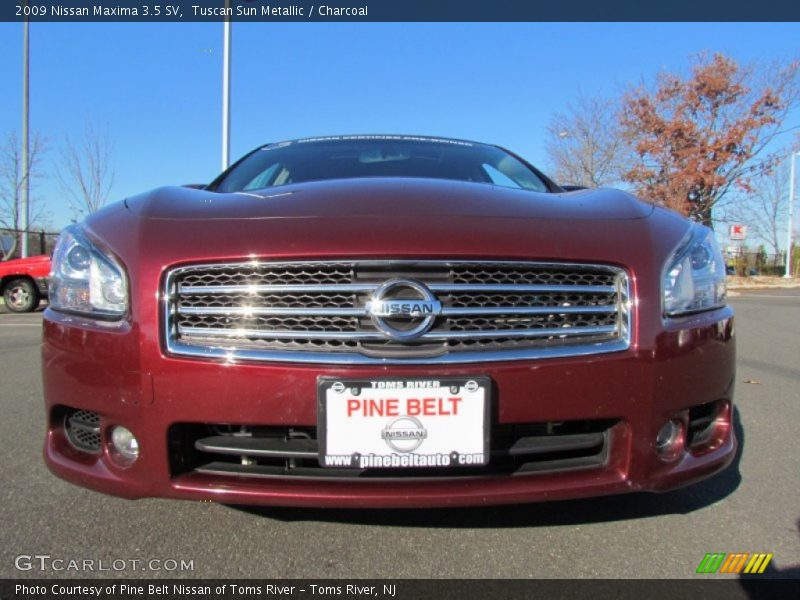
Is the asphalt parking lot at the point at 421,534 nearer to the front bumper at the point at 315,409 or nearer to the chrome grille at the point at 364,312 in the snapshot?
the front bumper at the point at 315,409

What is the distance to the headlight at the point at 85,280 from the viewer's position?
5.93 ft

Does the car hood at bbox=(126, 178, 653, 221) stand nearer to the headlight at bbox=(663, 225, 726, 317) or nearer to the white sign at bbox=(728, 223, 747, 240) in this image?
the headlight at bbox=(663, 225, 726, 317)

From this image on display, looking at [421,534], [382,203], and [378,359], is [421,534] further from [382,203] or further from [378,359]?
[382,203]

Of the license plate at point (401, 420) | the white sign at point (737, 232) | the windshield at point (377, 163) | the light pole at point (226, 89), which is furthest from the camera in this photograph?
the white sign at point (737, 232)

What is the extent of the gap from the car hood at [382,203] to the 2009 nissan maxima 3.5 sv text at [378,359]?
20mm

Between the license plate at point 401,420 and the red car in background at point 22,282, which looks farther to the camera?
the red car in background at point 22,282

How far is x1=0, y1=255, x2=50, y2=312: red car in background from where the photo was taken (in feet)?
38.4

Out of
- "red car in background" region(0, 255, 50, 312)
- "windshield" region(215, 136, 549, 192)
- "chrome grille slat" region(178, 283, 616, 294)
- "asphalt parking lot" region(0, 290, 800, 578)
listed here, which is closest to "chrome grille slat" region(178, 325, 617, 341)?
"chrome grille slat" region(178, 283, 616, 294)

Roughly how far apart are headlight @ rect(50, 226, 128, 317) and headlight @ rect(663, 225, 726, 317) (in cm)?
162

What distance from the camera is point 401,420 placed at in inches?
65.8

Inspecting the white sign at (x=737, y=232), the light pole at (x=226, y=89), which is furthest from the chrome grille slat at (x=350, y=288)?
the white sign at (x=737, y=232)

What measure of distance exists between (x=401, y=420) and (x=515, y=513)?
2.64ft

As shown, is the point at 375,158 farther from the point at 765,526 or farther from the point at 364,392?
the point at 765,526

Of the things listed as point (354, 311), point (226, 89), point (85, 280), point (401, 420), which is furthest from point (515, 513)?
point (226, 89)
